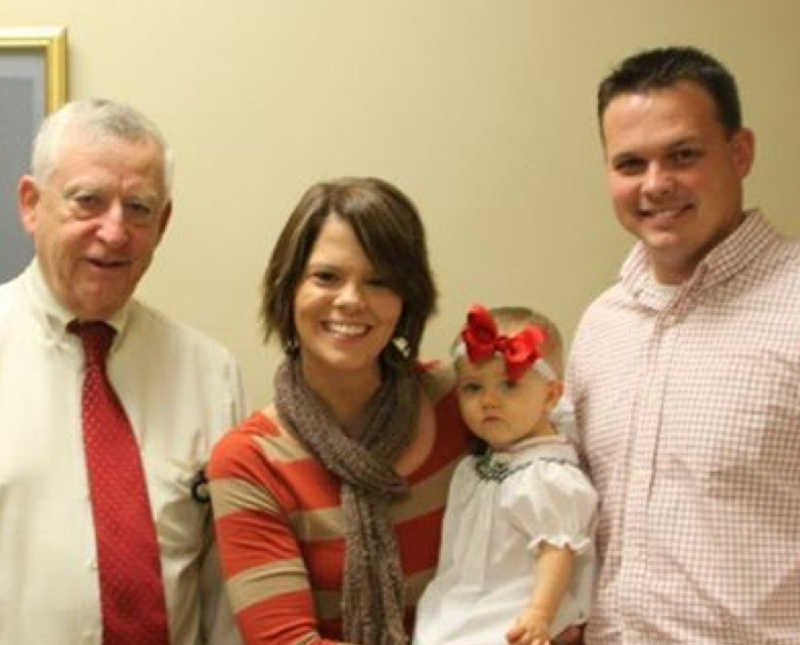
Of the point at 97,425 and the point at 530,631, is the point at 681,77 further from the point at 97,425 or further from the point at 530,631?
the point at 97,425

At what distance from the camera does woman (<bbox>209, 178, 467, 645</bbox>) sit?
5.15 ft

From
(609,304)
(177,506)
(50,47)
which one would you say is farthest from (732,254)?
(50,47)

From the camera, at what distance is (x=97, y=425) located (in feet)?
5.68

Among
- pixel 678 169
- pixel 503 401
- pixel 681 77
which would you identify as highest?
pixel 681 77

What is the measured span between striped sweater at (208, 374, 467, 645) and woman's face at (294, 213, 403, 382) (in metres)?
0.15

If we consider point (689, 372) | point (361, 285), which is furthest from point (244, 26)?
point (689, 372)

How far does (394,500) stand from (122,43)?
1.14 meters

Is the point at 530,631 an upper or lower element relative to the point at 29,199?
lower

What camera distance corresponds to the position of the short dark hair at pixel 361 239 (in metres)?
1.62

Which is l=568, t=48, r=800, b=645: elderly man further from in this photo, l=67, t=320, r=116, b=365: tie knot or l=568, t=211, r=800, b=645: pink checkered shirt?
l=67, t=320, r=116, b=365: tie knot

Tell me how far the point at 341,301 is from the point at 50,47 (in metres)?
0.96

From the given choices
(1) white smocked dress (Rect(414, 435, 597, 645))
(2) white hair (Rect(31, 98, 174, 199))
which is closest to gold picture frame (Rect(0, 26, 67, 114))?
(2) white hair (Rect(31, 98, 174, 199))

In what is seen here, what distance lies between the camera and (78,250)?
172 cm

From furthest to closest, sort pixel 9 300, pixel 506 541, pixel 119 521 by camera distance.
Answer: pixel 9 300, pixel 119 521, pixel 506 541
